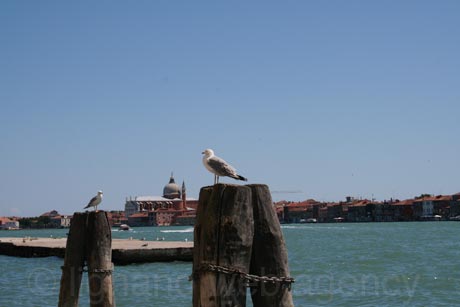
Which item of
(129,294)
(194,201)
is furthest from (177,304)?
(194,201)

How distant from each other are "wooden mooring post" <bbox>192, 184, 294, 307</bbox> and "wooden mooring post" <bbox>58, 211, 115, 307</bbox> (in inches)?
141

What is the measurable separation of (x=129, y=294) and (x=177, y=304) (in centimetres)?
215

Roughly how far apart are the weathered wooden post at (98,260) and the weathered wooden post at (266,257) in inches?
143

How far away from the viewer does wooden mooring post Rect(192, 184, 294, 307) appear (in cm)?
410

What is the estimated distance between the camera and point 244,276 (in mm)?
4129

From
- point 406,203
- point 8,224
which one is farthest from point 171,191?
point 406,203

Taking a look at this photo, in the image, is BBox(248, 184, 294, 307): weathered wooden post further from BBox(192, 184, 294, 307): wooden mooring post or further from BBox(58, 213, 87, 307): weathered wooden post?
BBox(58, 213, 87, 307): weathered wooden post

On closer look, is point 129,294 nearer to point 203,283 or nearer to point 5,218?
point 203,283

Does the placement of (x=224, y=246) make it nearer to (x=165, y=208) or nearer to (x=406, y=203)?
(x=406, y=203)

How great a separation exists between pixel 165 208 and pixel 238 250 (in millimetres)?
176544

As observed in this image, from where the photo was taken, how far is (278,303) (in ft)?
14.3

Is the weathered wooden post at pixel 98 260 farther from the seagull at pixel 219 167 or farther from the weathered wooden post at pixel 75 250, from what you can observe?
the seagull at pixel 219 167

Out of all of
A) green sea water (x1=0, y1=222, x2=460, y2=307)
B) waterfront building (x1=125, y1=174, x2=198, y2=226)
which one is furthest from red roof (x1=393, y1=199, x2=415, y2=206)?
green sea water (x1=0, y1=222, x2=460, y2=307)

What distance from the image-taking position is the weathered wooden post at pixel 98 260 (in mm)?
7660
